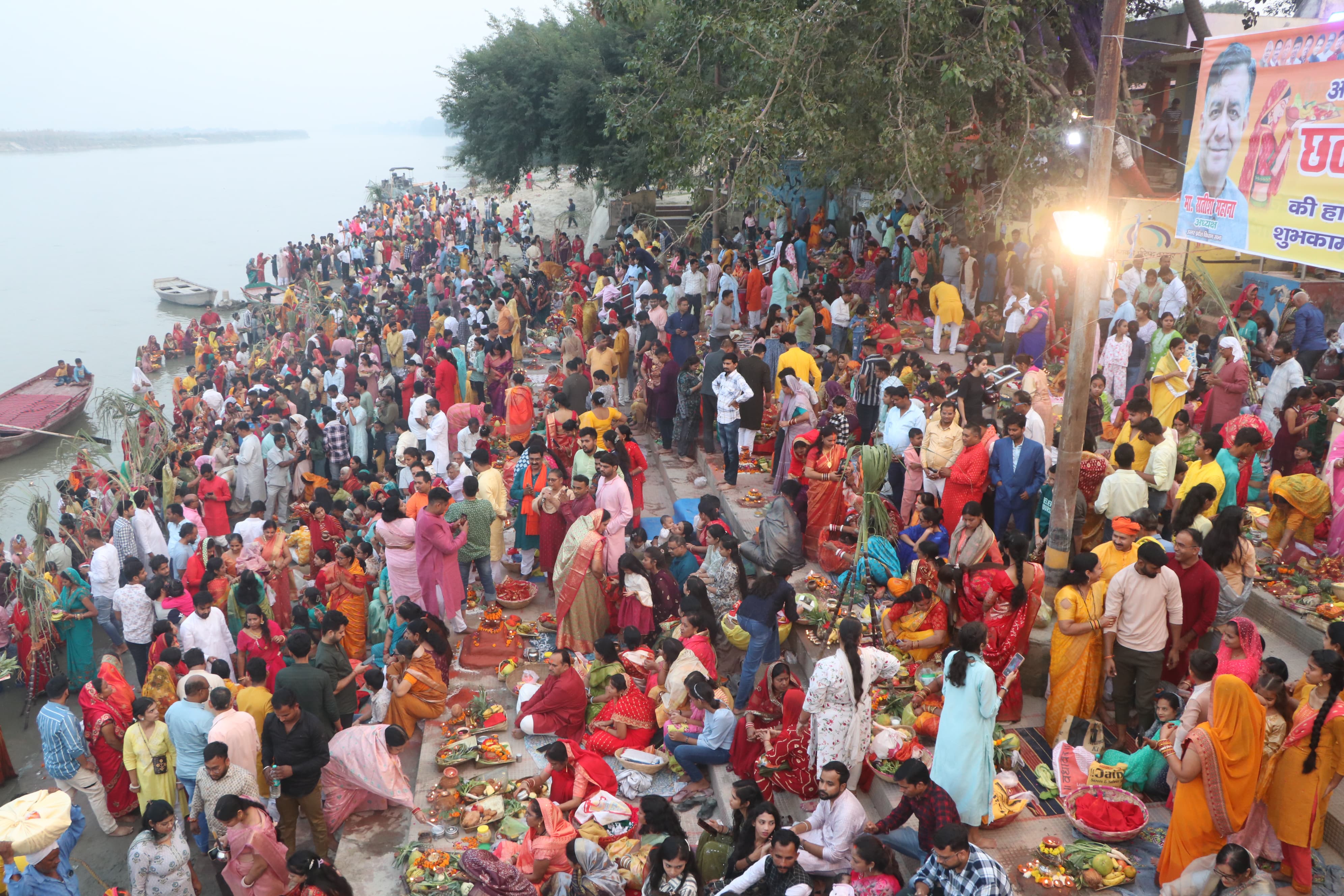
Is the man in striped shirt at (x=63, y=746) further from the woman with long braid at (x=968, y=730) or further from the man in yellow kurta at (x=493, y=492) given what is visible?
the woman with long braid at (x=968, y=730)

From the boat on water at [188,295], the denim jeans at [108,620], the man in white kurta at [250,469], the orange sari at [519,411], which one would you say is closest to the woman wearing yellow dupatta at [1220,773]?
the orange sari at [519,411]

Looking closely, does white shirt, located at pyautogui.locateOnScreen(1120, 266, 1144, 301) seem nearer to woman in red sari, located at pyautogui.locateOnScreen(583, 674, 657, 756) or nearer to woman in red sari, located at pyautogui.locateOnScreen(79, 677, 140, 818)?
woman in red sari, located at pyautogui.locateOnScreen(583, 674, 657, 756)

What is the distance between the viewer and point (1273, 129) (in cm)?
486

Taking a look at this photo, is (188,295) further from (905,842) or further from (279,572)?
(905,842)

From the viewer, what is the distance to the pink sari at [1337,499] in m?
7.12

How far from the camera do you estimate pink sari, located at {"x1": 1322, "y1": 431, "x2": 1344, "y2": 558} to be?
7117 mm

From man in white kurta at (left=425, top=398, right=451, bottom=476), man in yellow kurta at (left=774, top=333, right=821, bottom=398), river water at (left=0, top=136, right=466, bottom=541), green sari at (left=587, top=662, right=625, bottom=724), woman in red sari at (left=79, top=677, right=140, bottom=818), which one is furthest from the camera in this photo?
river water at (left=0, top=136, right=466, bottom=541)

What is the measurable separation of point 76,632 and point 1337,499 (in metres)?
10.7

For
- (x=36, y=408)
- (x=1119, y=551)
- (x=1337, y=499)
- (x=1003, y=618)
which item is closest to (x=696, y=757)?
(x=1003, y=618)

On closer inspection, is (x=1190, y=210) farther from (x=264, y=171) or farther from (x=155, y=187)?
(x=264, y=171)

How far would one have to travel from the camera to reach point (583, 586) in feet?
25.3

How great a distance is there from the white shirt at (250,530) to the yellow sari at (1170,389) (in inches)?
318

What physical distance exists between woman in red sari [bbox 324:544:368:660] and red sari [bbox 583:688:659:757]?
2.26 meters

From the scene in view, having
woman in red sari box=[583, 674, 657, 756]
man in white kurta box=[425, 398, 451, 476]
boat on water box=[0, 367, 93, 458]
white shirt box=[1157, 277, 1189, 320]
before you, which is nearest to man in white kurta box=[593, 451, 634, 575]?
woman in red sari box=[583, 674, 657, 756]
